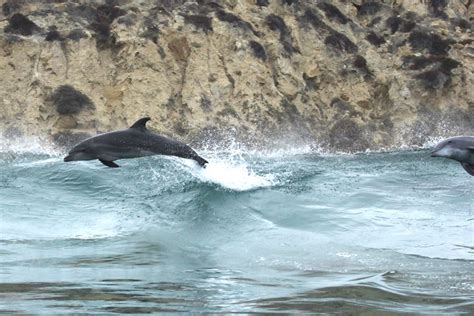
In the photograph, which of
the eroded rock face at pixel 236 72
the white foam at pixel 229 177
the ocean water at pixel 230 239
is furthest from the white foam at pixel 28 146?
the white foam at pixel 229 177

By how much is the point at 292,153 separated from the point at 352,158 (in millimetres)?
2645

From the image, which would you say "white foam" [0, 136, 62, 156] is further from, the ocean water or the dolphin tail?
the dolphin tail

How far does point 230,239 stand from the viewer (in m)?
10.9

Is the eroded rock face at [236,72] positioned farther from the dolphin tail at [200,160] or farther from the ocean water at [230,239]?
the dolphin tail at [200,160]

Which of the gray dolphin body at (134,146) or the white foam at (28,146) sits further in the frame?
the white foam at (28,146)

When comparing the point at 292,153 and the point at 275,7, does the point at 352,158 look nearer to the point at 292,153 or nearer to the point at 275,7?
the point at 292,153

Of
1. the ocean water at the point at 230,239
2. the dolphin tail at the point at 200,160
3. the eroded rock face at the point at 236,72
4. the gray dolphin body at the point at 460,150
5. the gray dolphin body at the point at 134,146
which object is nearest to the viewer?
the ocean water at the point at 230,239

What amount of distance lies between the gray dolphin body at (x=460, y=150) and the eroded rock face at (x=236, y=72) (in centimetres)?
1852

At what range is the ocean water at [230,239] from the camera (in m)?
6.70

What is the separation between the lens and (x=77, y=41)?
96.0 feet

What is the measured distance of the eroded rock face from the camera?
2825 cm

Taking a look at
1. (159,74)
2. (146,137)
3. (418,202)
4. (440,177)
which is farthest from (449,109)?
(146,137)

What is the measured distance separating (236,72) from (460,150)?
824 inches

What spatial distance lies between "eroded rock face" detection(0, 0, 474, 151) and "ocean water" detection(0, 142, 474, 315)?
7764 millimetres
